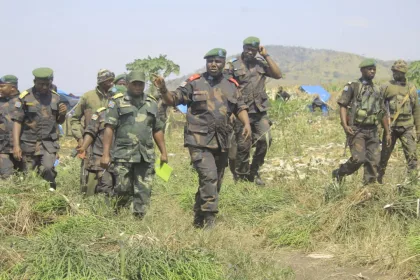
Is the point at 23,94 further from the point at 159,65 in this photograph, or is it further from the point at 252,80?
the point at 159,65

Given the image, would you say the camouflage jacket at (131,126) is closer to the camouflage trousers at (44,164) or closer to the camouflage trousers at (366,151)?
the camouflage trousers at (44,164)

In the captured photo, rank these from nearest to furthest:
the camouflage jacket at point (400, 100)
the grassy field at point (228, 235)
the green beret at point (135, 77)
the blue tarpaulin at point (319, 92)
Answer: the grassy field at point (228, 235) < the green beret at point (135, 77) < the camouflage jacket at point (400, 100) < the blue tarpaulin at point (319, 92)

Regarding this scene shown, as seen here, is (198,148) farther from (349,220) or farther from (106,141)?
(349,220)

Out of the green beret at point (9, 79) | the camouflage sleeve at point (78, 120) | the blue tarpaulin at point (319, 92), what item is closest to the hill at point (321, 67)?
the blue tarpaulin at point (319, 92)

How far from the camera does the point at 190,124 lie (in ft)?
19.3

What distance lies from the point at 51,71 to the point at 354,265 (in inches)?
163

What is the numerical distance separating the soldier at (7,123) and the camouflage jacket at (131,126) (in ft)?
5.81

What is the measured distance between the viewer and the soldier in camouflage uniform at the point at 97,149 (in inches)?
254

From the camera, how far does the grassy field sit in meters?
3.83

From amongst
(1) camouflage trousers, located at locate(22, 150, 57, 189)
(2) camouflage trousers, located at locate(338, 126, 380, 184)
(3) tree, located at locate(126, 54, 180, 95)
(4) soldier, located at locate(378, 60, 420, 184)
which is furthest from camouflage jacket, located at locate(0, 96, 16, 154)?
(3) tree, located at locate(126, 54, 180, 95)

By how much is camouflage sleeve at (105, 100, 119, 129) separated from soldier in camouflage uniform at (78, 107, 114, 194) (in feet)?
2.21

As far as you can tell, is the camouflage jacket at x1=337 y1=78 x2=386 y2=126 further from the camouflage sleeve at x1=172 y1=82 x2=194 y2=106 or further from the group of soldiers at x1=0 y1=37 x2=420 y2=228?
the camouflage sleeve at x1=172 y1=82 x2=194 y2=106

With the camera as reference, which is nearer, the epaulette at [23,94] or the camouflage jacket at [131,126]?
the camouflage jacket at [131,126]

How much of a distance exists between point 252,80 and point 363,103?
164 cm
